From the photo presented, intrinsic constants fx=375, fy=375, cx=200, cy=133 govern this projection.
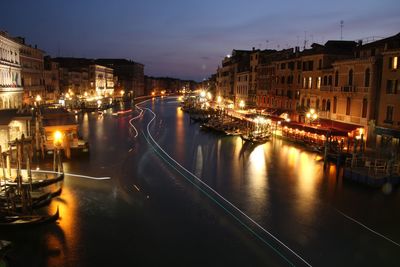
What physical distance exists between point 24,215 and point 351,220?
12761 millimetres

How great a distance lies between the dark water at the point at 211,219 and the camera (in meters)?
12.1

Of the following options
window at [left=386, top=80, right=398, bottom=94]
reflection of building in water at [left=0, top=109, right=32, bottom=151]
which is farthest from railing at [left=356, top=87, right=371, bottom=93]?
reflection of building in water at [left=0, top=109, right=32, bottom=151]

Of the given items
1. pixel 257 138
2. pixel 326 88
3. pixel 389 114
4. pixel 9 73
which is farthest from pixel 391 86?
pixel 9 73

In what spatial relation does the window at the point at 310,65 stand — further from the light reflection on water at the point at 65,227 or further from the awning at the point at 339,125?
the light reflection on water at the point at 65,227

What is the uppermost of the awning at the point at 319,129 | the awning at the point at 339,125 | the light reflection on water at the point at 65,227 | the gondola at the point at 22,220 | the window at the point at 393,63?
the window at the point at 393,63

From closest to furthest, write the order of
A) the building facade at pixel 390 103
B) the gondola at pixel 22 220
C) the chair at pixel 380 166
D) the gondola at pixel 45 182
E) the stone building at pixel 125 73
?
the gondola at pixel 22 220, the gondola at pixel 45 182, the chair at pixel 380 166, the building facade at pixel 390 103, the stone building at pixel 125 73

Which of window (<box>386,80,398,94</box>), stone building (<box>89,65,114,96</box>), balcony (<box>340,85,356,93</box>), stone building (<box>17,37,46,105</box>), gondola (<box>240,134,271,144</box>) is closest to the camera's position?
window (<box>386,80,398,94</box>)

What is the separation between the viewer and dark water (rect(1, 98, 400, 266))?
39.8 feet

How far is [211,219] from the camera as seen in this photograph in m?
→ 15.0

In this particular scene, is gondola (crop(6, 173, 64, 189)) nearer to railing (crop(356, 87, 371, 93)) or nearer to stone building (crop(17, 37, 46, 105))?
railing (crop(356, 87, 371, 93))

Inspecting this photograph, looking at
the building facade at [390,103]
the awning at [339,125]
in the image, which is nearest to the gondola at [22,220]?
Result: the building facade at [390,103]

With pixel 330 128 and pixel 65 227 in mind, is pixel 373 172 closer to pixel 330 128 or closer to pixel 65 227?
pixel 330 128

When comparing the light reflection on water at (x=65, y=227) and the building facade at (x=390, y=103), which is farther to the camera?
the building facade at (x=390, y=103)

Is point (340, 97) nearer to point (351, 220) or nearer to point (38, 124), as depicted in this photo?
point (351, 220)
